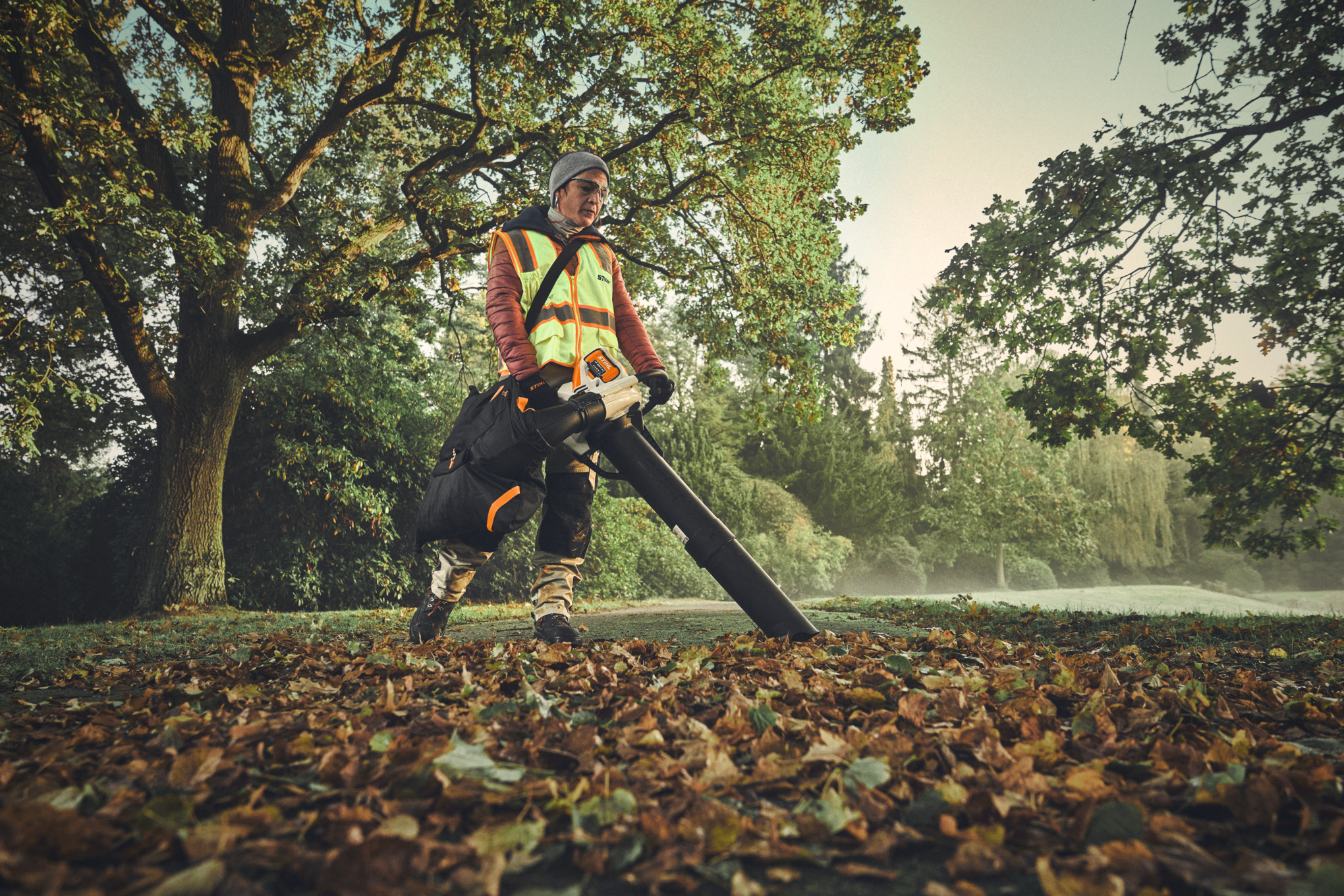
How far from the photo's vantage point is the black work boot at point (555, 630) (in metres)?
3.41

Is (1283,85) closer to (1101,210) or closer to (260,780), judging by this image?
(1101,210)

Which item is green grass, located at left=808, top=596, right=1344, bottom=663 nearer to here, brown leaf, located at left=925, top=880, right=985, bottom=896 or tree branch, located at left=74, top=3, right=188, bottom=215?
brown leaf, located at left=925, top=880, right=985, bottom=896

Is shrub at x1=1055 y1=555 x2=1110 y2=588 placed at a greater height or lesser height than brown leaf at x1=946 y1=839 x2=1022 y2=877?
lesser

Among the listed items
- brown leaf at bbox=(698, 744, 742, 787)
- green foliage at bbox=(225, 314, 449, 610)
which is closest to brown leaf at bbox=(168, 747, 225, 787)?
brown leaf at bbox=(698, 744, 742, 787)

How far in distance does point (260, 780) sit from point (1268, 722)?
2847 millimetres

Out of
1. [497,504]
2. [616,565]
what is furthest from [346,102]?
[616,565]

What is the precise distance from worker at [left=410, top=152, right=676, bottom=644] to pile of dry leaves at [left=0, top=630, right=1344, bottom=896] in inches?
50.0

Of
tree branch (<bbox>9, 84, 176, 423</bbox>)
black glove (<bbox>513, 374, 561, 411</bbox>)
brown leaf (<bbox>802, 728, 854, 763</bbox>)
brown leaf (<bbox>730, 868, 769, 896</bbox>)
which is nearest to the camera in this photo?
brown leaf (<bbox>730, 868, 769, 896</bbox>)

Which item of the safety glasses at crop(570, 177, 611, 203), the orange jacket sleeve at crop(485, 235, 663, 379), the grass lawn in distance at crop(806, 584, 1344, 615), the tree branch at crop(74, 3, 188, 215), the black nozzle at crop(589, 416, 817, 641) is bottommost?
the grass lawn in distance at crop(806, 584, 1344, 615)

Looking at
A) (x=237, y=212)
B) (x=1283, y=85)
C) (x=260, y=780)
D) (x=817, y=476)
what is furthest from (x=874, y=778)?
(x=817, y=476)

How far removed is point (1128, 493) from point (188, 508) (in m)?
28.1

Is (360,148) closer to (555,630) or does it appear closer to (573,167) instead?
(573,167)

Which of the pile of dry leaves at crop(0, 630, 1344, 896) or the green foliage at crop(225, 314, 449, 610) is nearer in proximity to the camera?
the pile of dry leaves at crop(0, 630, 1344, 896)

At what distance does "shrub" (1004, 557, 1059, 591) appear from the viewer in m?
28.7
